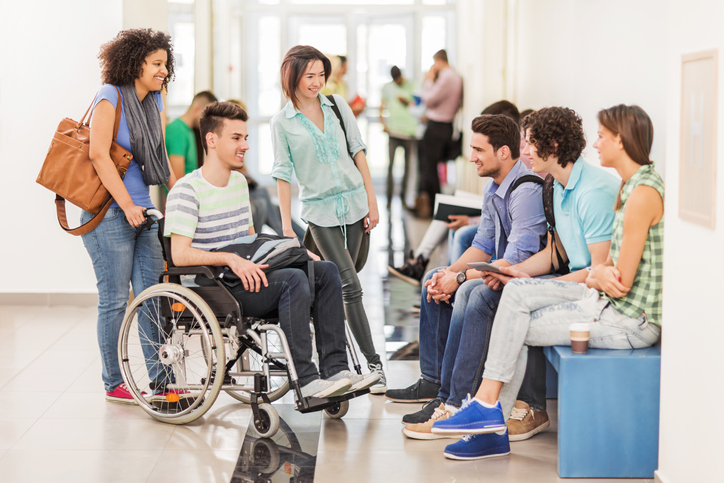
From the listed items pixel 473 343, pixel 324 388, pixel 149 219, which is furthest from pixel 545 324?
pixel 149 219

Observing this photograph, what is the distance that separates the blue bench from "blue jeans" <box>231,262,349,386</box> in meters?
0.84

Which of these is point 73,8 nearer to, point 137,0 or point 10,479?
point 137,0

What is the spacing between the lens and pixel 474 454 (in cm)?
266

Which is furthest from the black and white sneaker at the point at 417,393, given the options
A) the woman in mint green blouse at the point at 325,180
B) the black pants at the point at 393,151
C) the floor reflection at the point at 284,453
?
the black pants at the point at 393,151

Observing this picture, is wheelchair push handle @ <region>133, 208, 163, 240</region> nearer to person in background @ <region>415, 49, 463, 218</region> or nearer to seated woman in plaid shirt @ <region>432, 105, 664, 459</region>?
seated woman in plaid shirt @ <region>432, 105, 664, 459</region>

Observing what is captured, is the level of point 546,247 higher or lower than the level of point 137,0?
lower

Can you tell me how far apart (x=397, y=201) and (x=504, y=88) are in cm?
417

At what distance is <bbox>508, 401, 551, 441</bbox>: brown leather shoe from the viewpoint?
2859 millimetres

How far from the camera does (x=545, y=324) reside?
2.59 meters

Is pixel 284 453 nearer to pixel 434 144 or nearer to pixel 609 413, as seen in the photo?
pixel 609 413

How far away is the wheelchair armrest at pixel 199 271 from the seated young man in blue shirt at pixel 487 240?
0.84 m

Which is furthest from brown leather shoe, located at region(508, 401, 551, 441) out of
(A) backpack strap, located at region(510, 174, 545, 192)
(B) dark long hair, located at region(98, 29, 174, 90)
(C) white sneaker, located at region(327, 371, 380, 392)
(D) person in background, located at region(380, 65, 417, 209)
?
(D) person in background, located at region(380, 65, 417, 209)

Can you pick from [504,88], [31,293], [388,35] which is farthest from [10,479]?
[388,35]

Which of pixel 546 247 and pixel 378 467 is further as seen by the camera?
pixel 546 247
